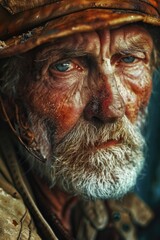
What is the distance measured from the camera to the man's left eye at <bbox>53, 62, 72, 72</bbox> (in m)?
2.97

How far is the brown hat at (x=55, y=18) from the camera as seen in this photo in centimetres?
271

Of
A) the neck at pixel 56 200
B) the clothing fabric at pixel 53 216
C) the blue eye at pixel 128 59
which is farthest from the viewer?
the neck at pixel 56 200

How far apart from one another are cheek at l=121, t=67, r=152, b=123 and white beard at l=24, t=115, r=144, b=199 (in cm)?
9

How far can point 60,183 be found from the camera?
3.22m

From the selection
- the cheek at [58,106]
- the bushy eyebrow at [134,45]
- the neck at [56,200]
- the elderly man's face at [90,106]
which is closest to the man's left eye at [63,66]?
the elderly man's face at [90,106]

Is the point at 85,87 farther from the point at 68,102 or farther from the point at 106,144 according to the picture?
the point at 106,144

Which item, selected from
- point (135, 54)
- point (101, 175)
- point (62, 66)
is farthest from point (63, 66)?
point (101, 175)

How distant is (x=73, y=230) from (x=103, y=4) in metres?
1.35

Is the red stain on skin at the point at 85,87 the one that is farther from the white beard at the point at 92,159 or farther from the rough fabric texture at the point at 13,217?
the rough fabric texture at the point at 13,217

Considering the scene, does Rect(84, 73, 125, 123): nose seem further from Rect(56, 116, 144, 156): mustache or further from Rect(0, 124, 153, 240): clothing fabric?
Rect(0, 124, 153, 240): clothing fabric

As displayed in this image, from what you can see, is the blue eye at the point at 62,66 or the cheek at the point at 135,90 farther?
the cheek at the point at 135,90

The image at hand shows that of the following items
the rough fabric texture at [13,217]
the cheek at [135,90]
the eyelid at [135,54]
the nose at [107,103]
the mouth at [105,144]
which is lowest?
the rough fabric texture at [13,217]

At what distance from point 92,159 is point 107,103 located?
315 mm

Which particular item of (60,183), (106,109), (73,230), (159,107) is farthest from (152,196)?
(106,109)
